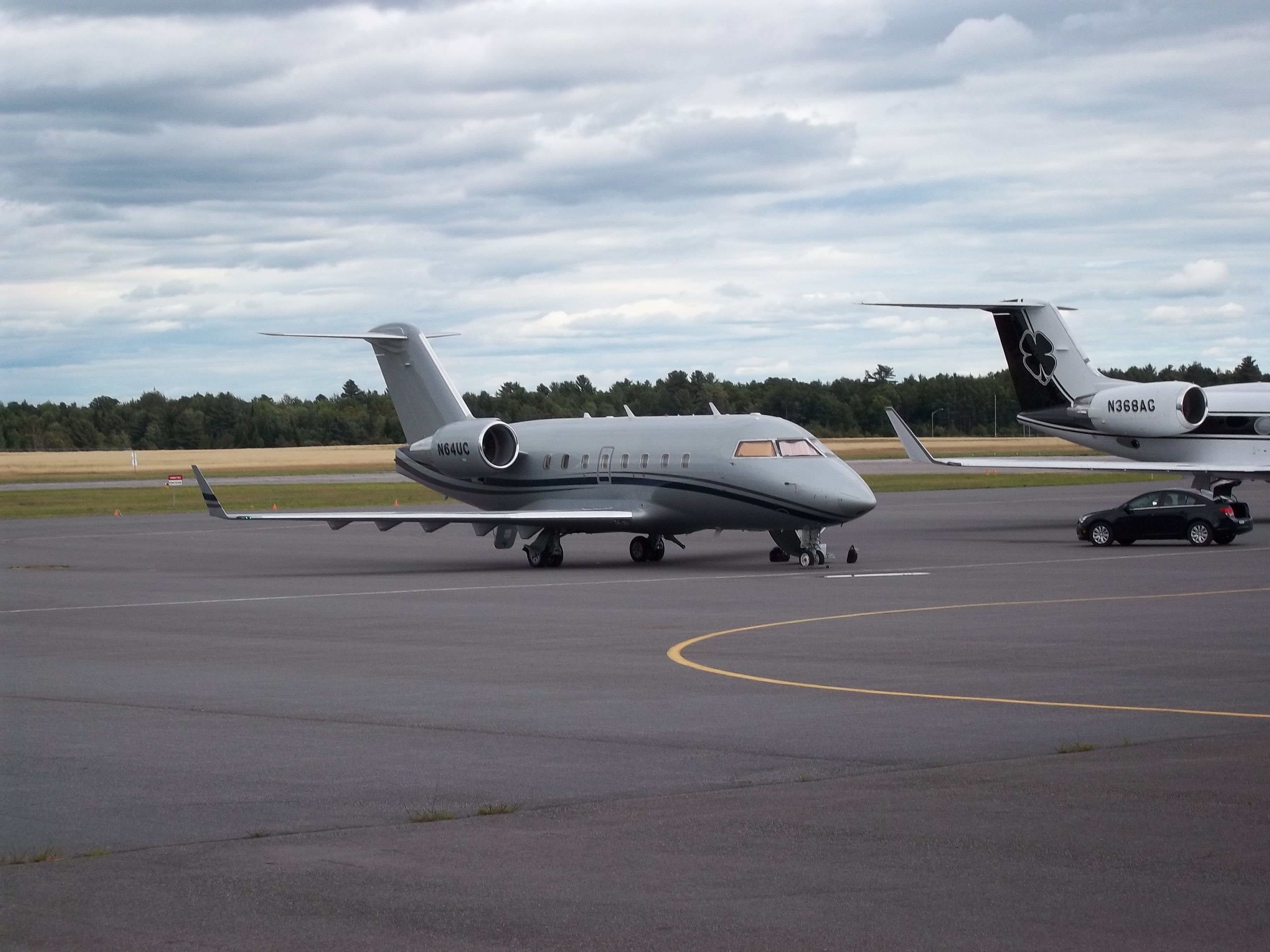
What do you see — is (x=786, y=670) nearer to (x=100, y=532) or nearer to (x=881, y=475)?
(x=100, y=532)

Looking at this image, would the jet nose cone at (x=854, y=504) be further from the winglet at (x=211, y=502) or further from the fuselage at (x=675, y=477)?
the winglet at (x=211, y=502)

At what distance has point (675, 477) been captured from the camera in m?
34.9

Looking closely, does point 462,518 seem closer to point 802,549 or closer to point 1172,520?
point 802,549

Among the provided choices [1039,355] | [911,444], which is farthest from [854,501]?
[1039,355]

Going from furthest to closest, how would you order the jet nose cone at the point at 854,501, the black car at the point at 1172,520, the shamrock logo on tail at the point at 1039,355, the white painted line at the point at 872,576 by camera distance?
the shamrock logo on tail at the point at 1039,355 < the black car at the point at 1172,520 < the jet nose cone at the point at 854,501 < the white painted line at the point at 872,576

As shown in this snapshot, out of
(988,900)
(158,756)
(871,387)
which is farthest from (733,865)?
(871,387)

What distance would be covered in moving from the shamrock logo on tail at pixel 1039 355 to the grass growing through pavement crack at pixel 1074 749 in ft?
128

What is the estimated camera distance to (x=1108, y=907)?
794cm

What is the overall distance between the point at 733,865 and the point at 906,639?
1214 centimetres

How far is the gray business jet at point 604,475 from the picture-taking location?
33.6m

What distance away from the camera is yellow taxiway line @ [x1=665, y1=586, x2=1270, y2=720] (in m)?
14.6

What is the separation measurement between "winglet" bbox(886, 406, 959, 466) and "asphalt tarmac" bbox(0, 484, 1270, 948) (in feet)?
54.7

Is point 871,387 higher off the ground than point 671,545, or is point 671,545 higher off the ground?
point 871,387

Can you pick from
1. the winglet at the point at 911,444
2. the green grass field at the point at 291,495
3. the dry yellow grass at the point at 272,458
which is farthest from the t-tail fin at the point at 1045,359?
the dry yellow grass at the point at 272,458
